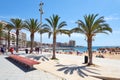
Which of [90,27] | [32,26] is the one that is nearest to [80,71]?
[90,27]

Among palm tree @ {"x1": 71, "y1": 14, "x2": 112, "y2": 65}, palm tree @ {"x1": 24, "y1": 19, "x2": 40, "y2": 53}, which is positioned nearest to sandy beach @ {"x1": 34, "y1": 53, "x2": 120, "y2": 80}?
palm tree @ {"x1": 71, "y1": 14, "x2": 112, "y2": 65}

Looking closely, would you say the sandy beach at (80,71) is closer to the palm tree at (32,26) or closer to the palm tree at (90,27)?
the palm tree at (90,27)

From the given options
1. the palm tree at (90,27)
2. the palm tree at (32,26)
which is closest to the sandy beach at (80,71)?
the palm tree at (90,27)

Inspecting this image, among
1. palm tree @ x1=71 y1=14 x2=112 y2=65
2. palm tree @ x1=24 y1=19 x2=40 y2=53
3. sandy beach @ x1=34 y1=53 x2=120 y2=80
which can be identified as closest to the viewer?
sandy beach @ x1=34 y1=53 x2=120 y2=80

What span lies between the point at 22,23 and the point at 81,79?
107 feet

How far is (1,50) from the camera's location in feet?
126

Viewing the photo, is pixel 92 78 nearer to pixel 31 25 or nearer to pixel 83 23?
pixel 83 23

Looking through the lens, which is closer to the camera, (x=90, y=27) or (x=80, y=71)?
(x=80, y=71)

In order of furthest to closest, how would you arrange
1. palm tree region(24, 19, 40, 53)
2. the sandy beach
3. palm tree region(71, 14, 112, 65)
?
palm tree region(24, 19, 40, 53) → palm tree region(71, 14, 112, 65) → the sandy beach

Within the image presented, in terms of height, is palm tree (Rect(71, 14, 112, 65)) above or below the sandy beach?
above

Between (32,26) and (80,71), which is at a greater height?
(32,26)

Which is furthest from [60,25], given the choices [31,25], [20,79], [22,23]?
[20,79]

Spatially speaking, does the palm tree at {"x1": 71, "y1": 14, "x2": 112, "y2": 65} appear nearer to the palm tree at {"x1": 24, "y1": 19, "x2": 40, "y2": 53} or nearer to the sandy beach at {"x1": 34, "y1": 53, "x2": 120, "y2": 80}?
the sandy beach at {"x1": 34, "y1": 53, "x2": 120, "y2": 80}

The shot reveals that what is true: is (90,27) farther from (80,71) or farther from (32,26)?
(32,26)
